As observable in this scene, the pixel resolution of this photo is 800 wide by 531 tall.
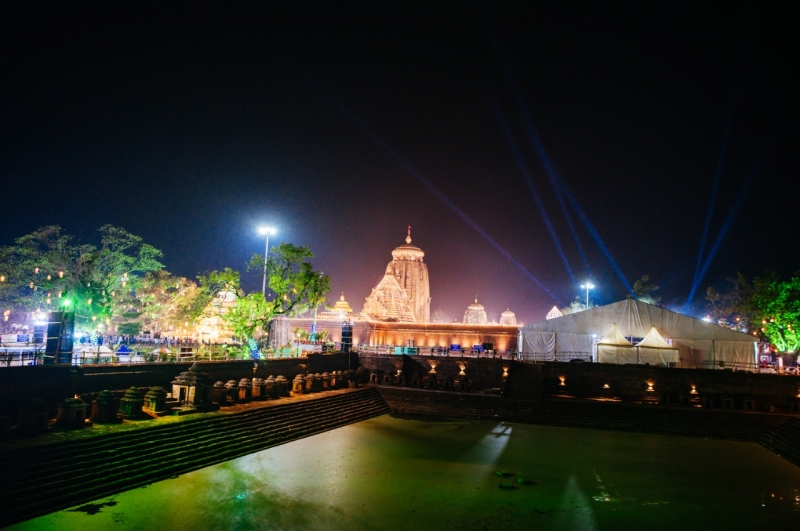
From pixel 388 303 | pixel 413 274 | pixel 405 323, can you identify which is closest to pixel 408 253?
pixel 413 274

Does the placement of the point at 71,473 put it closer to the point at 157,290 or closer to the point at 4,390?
the point at 4,390

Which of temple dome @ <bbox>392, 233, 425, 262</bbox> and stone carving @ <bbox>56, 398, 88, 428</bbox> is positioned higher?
temple dome @ <bbox>392, 233, 425, 262</bbox>

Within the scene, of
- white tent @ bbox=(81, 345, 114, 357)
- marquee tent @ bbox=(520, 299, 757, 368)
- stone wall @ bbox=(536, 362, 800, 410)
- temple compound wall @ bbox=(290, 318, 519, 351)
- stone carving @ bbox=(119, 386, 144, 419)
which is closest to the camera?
stone carving @ bbox=(119, 386, 144, 419)

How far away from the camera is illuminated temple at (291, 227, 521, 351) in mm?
43875

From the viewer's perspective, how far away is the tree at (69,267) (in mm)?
30891

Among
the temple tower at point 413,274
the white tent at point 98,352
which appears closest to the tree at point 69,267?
the white tent at point 98,352

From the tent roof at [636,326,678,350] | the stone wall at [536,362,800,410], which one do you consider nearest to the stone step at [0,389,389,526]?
the stone wall at [536,362,800,410]

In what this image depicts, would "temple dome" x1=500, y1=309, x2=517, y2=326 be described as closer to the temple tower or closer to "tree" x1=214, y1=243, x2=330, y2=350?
the temple tower

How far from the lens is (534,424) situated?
24.1 meters

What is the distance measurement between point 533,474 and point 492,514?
13.2 ft

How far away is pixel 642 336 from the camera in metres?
32.1

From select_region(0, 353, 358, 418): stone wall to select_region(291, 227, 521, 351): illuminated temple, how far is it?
12.0 meters

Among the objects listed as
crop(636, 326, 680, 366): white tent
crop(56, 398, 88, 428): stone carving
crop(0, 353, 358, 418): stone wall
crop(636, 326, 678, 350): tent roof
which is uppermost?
crop(636, 326, 678, 350): tent roof

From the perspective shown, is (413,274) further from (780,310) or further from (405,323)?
(780,310)
